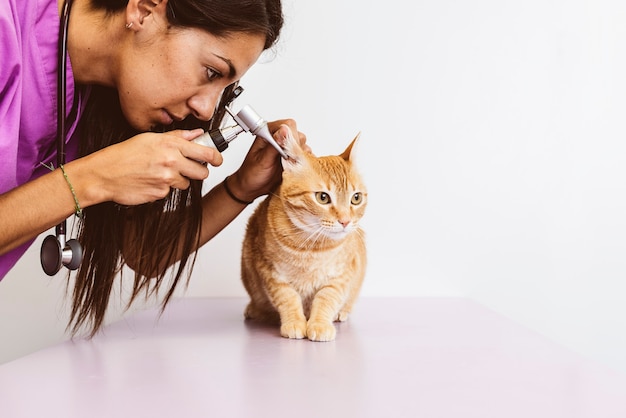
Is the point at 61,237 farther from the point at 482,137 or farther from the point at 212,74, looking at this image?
the point at 482,137

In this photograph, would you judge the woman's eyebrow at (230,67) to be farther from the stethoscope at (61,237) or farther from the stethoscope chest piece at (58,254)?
the stethoscope chest piece at (58,254)

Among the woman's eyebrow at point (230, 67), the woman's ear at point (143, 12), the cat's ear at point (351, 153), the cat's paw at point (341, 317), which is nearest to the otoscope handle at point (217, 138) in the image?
the woman's eyebrow at point (230, 67)

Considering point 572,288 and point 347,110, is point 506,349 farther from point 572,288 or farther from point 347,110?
point 347,110

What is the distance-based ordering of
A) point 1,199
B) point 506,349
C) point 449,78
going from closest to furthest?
point 1,199 < point 506,349 < point 449,78

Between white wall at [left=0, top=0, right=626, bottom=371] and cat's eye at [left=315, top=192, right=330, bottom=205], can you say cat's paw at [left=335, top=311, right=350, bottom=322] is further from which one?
white wall at [left=0, top=0, right=626, bottom=371]

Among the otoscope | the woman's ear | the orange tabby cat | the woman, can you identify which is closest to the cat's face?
the orange tabby cat

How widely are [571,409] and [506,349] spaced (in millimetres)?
353

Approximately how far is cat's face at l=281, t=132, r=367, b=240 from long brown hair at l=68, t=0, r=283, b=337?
186 millimetres

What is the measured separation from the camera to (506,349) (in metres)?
1.17

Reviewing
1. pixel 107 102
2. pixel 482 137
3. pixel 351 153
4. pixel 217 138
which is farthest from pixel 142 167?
pixel 482 137

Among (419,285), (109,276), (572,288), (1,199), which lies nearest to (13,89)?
(1,199)

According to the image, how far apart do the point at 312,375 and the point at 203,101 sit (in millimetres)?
515

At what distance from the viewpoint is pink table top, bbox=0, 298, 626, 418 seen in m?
0.83

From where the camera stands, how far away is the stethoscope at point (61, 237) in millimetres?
1070
